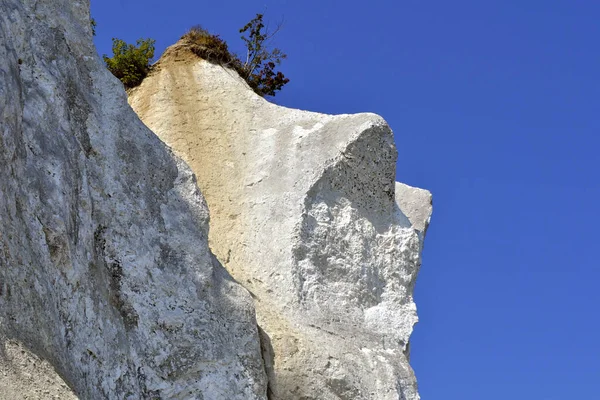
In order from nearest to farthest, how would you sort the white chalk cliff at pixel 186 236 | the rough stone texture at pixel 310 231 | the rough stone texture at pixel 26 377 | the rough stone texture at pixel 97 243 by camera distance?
the rough stone texture at pixel 26 377 < the rough stone texture at pixel 97 243 < the white chalk cliff at pixel 186 236 < the rough stone texture at pixel 310 231

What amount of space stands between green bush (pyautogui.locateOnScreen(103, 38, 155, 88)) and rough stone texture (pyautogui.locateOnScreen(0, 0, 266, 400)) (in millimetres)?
3971

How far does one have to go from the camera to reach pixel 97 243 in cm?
1029

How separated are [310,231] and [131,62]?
4.88 metres

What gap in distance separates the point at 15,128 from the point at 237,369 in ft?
11.6

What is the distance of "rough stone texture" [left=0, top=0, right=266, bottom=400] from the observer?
841 centimetres

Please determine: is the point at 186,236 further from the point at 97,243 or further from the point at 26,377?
the point at 26,377

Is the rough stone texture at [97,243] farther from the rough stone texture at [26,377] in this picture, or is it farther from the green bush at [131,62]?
the green bush at [131,62]

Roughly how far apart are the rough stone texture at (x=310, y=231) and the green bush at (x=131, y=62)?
83 cm

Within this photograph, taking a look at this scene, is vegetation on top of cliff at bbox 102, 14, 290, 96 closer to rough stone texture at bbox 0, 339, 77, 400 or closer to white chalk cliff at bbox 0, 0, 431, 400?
white chalk cliff at bbox 0, 0, 431, 400

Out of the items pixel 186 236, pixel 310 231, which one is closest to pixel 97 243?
pixel 186 236

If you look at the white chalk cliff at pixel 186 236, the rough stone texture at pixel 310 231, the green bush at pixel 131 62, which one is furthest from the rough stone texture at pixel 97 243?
the green bush at pixel 131 62

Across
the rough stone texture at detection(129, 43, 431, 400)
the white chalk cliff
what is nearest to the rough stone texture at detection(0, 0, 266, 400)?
the white chalk cliff

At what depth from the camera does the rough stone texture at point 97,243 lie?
8406mm

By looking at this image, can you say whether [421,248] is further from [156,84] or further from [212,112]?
[156,84]
